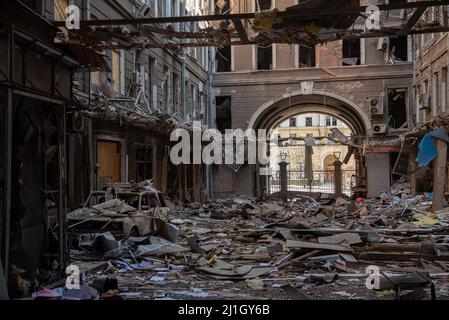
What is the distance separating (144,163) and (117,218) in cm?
939

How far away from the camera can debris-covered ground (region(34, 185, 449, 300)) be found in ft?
24.4

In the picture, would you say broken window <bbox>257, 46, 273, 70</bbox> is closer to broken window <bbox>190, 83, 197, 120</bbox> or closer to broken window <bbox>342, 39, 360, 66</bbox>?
broken window <bbox>342, 39, 360, 66</bbox>

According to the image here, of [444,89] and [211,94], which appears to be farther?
[211,94]

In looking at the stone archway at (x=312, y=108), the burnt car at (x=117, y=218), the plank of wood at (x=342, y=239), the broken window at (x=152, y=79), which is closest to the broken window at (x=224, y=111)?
the stone archway at (x=312, y=108)

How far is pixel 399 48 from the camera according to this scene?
104ft

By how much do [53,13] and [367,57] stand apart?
22135 millimetres

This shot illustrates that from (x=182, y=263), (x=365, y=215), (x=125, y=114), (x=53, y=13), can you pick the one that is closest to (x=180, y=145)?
(x=125, y=114)

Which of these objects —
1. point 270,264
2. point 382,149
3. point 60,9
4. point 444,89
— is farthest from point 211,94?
point 270,264

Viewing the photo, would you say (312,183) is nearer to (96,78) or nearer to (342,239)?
(96,78)

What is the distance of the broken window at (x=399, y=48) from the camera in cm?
3122

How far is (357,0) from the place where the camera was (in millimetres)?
7691

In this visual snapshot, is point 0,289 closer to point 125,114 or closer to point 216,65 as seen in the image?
point 125,114

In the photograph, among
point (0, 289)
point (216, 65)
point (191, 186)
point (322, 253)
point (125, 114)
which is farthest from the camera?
point (216, 65)

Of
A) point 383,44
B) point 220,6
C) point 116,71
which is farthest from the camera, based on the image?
point 383,44
